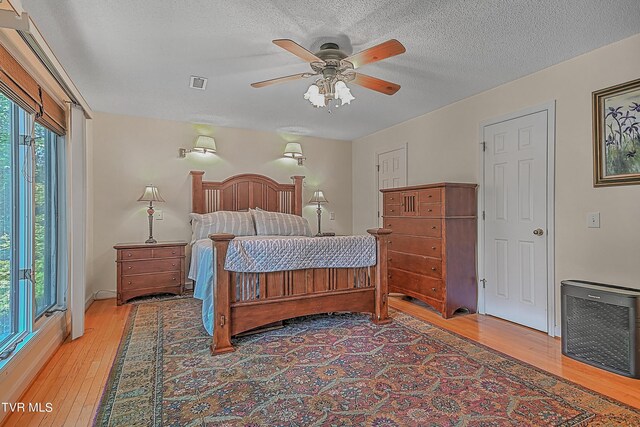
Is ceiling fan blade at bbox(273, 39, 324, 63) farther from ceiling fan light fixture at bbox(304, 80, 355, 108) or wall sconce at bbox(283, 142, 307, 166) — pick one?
wall sconce at bbox(283, 142, 307, 166)

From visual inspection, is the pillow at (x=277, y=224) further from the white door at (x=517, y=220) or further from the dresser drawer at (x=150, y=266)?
the white door at (x=517, y=220)

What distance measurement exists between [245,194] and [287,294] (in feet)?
8.16

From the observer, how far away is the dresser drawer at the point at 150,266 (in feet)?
13.3

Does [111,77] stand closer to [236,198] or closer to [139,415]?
[236,198]

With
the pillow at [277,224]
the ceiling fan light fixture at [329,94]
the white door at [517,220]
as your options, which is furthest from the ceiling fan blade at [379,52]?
the pillow at [277,224]

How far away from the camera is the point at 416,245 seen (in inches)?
154

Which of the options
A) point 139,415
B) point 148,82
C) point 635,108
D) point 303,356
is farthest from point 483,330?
point 148,82

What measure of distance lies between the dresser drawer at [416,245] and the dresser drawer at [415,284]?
27cm

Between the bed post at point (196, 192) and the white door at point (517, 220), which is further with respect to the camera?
the bed post at point (196, 192)

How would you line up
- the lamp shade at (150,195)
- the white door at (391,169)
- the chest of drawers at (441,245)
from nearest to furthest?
the chest of drawers at (441,245) < the lamp shade at (150,195) < the white door at (391,169)

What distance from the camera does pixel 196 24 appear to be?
2.29 meters

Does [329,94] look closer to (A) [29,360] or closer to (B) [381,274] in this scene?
(B) [381,274]

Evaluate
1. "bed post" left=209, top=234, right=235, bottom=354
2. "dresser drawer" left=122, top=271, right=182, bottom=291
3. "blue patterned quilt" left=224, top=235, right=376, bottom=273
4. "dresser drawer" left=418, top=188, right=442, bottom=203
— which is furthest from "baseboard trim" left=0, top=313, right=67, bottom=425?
"dresser drawer" left=418, top=188, right=442, bottom=203

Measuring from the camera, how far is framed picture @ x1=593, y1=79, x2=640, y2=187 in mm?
2488
